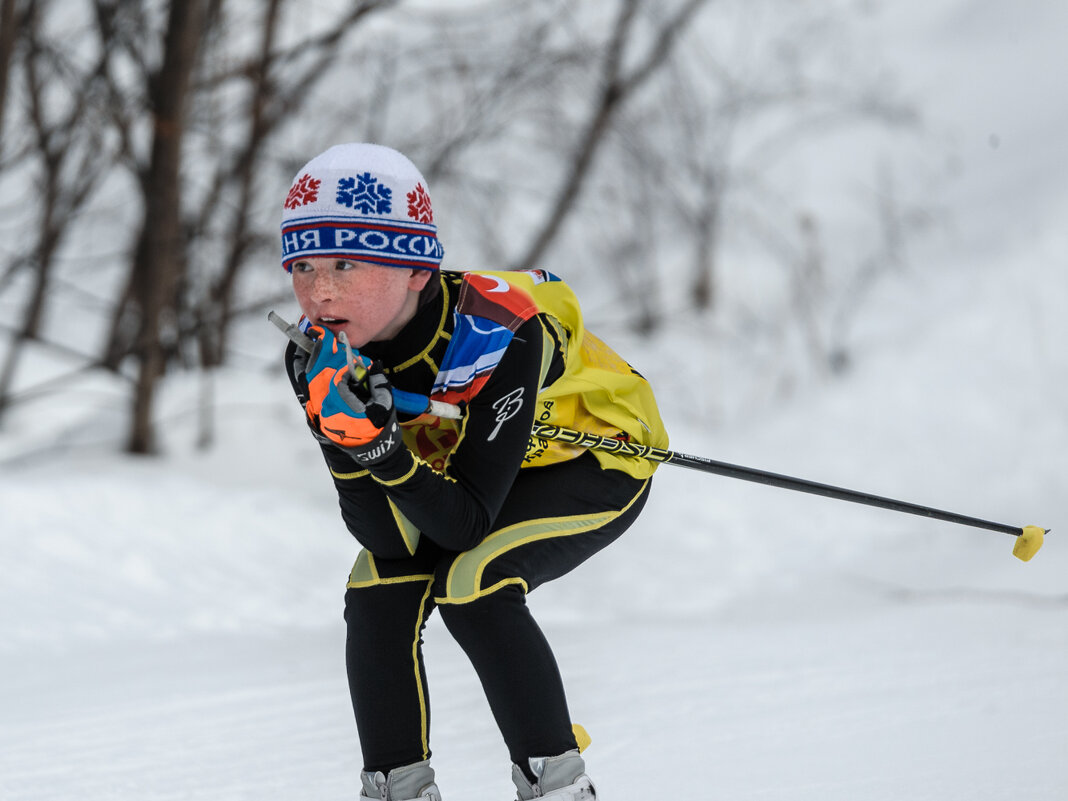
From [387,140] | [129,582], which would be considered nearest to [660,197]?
[387,140]

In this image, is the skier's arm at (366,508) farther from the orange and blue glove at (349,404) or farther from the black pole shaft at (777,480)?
the black pole shaft at (777,480)

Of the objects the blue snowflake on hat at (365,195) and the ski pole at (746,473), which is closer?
the blue snowflake on hat at (365,195)

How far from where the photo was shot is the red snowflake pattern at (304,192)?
168cm

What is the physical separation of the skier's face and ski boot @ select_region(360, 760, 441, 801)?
65 cm

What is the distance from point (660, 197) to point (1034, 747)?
5547 mm

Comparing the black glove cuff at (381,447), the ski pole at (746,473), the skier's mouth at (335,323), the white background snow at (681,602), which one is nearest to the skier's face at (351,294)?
the skier's mouth at (335,323)

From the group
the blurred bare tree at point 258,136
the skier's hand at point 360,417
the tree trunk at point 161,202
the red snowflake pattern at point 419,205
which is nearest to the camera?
the skier's hand at point 360,417

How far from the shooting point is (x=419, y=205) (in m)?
1.73

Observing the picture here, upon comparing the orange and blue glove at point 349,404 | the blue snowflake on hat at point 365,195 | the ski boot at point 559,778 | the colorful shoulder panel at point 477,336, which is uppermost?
the blue snowflake on hat at point 365,195

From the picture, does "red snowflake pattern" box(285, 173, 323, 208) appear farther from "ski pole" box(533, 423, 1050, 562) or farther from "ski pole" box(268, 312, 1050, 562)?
"ski pole" box(533, 423, 1050, 562)

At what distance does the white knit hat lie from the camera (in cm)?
166

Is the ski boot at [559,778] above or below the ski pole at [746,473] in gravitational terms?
below

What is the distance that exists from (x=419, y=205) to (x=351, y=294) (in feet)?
0.58

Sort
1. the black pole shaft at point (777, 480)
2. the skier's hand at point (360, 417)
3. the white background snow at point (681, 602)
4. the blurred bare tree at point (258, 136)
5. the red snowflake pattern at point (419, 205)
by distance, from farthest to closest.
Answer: the blurred bare tree at point (258, 136), the white background snow at point (681, 602), the black pole shaft at point (777, 480), the red snowflake pattern at point (419, 205), the skier's hand at point (360, 417)
